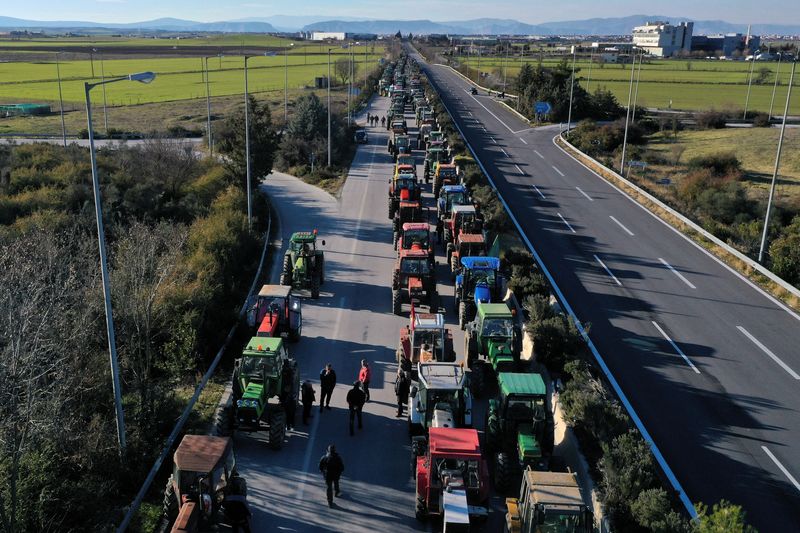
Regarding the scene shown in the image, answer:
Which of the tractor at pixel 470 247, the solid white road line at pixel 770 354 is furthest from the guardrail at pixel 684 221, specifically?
the tractor at pixel 470 247

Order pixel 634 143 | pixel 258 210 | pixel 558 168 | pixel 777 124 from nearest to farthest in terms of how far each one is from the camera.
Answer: pixel 258 210
pixel 558 168
pixel 634 143
pixel 777 124

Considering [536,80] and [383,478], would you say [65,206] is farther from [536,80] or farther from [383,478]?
[536,80]

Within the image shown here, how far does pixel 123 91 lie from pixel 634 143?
78.6m

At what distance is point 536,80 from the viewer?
7931cm

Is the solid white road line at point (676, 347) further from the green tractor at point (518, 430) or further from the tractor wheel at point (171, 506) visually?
the tractor wheel at point (171, 506)

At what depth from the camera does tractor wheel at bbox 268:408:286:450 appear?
48.7ft

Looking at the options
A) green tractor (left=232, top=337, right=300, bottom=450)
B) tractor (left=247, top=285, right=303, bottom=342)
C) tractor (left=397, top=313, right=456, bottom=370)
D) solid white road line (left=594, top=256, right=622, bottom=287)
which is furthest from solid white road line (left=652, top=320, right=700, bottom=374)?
tractor (left=247, top=285, right=303, bottom=342)

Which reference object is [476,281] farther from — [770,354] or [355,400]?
[770,354]

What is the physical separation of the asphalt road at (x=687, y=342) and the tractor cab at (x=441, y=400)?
16.1 ft

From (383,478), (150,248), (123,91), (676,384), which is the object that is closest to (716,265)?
(676,384)

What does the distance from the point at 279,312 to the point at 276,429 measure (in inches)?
226

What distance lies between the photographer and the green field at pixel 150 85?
92.8 m

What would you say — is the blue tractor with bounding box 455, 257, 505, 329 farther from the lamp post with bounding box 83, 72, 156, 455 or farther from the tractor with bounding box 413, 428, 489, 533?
the lamp post with bounding box 83, 72, 156, 455

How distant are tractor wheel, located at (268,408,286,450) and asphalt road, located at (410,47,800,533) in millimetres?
8598
